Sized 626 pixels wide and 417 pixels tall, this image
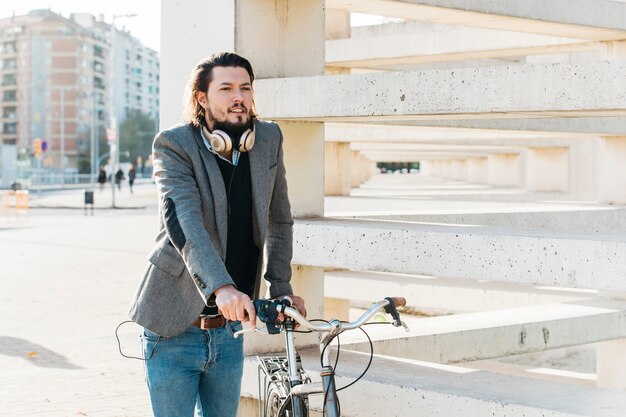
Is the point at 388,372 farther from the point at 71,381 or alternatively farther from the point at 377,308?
the point at 71,381

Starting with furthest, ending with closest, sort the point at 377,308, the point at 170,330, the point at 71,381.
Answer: the point at 71,381 < the point at 170,330 < the point at 377,308

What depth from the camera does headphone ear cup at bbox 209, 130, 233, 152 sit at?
11.7 feet

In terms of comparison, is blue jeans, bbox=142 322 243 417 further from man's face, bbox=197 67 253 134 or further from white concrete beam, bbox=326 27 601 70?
white concrete beam, bbox=326 27 601 70

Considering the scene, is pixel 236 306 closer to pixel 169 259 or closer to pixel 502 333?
pixel 169 259

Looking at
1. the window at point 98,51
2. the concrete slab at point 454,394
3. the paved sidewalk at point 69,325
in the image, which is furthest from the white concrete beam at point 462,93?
the window at point 98,51

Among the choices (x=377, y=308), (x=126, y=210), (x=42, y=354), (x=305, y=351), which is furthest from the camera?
(x=126, y=210)

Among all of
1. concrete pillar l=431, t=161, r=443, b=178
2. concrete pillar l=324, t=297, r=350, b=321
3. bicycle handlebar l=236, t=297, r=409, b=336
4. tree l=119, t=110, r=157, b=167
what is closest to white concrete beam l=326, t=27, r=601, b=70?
concrete pillar l=324, t=297, r=350, b=321

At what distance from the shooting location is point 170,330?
3.60m

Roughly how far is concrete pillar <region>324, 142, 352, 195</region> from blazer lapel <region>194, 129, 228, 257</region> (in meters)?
14.4

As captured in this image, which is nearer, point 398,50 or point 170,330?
point 170,330

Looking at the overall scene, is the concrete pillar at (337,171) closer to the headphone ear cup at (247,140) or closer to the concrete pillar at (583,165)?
the concrete pillar at (583,165)

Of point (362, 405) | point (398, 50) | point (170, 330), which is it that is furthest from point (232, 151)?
point (398, 50)

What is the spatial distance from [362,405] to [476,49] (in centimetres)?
1019

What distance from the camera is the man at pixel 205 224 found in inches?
141
